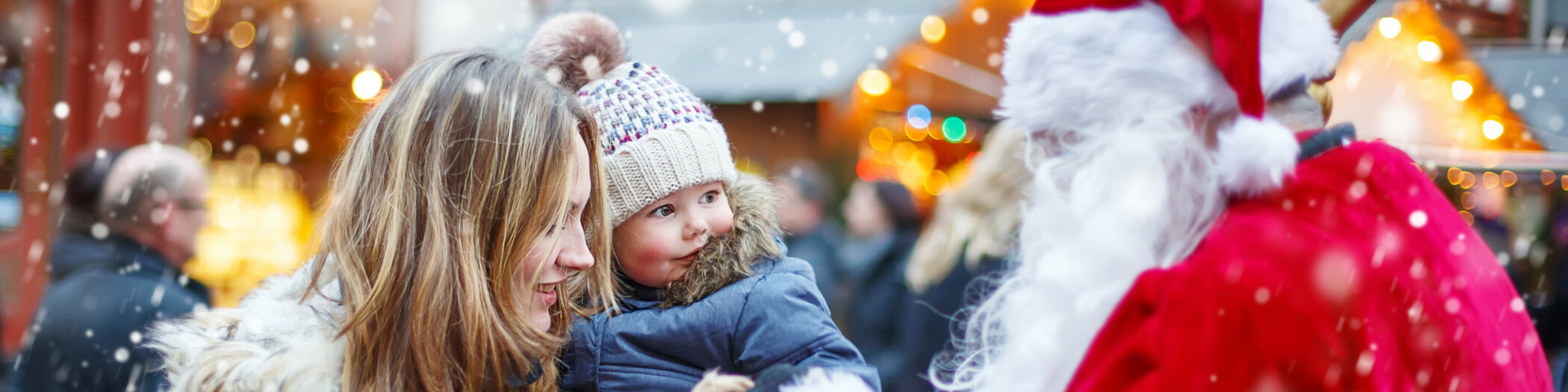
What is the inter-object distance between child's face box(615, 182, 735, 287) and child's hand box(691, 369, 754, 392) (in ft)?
Answer: 1.16

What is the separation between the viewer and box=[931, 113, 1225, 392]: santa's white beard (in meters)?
1.29

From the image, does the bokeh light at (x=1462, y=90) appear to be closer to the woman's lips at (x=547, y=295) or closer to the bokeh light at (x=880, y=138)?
the woman's lips at (x=547, y=295)

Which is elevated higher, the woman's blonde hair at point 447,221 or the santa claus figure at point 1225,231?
the woman's blonde hair at point 447,221

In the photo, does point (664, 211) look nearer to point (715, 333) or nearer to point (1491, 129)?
point (715, 333)

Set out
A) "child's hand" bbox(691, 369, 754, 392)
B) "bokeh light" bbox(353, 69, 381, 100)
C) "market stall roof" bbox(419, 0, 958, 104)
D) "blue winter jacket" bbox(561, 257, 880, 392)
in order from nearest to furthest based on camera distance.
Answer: "child's hand" bbox(691, 369, 754, 392), "blue winter jacket" bbox(561, 257, 880, 392), "bokeh light" bbox(353, 69, 381, 100), "market stall roof" bbox(419, 0, 958, 104)

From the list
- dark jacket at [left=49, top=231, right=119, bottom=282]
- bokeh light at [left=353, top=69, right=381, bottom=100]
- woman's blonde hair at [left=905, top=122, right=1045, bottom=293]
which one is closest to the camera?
dark jacket at [left=49, top=231, right=119, bottom=282]

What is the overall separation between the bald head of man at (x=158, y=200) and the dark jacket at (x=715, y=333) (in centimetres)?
207

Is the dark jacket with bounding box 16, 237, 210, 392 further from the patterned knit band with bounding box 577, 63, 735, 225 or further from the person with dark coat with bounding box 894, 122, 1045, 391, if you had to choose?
the person with dark coat with bounding box 894, 122, 1045, 391

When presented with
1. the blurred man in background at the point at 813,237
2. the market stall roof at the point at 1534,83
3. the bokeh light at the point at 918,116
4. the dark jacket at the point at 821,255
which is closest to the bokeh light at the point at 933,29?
the bokeh light at the point at 918,116

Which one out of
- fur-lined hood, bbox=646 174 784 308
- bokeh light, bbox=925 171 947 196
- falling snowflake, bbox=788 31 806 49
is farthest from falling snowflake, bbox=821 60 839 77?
fur-lined hood, bbox=646 174 784 308

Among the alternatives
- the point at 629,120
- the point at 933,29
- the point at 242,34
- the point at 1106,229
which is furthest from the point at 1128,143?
the point at 933,29

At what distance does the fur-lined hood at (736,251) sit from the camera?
1816mm

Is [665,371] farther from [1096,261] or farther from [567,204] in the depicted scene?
[1096,261]

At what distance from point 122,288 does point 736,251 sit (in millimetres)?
2170
